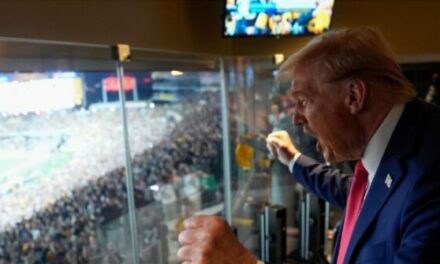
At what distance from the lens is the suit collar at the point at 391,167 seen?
0.98 metres

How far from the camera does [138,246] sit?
206 cm

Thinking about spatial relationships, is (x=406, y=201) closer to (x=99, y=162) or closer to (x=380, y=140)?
(x=380, y=140)

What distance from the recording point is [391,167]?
1.00 m

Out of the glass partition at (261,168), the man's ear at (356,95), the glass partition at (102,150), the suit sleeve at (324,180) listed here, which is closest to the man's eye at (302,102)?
the man's ear at (356,95)

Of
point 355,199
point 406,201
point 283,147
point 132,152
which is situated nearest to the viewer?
point 406,201

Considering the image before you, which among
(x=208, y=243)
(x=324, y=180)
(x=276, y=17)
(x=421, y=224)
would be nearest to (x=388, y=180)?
(x=421, y=224)

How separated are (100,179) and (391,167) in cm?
141

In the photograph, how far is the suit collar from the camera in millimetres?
981

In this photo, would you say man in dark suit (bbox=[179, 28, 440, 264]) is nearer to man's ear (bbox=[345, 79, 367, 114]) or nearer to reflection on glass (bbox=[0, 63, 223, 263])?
man's ear (bbox=[345, 79, 367, 114])

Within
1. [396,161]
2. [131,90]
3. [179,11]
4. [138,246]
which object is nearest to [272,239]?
[138,246]

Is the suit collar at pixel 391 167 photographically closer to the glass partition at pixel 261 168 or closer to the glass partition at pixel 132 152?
the glass partition at pixel 132 152

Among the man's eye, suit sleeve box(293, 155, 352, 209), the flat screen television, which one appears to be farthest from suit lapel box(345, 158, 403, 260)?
the flat screen television

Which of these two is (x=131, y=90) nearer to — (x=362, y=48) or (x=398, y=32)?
(x=362, y=48)

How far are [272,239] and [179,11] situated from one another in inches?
57.2
